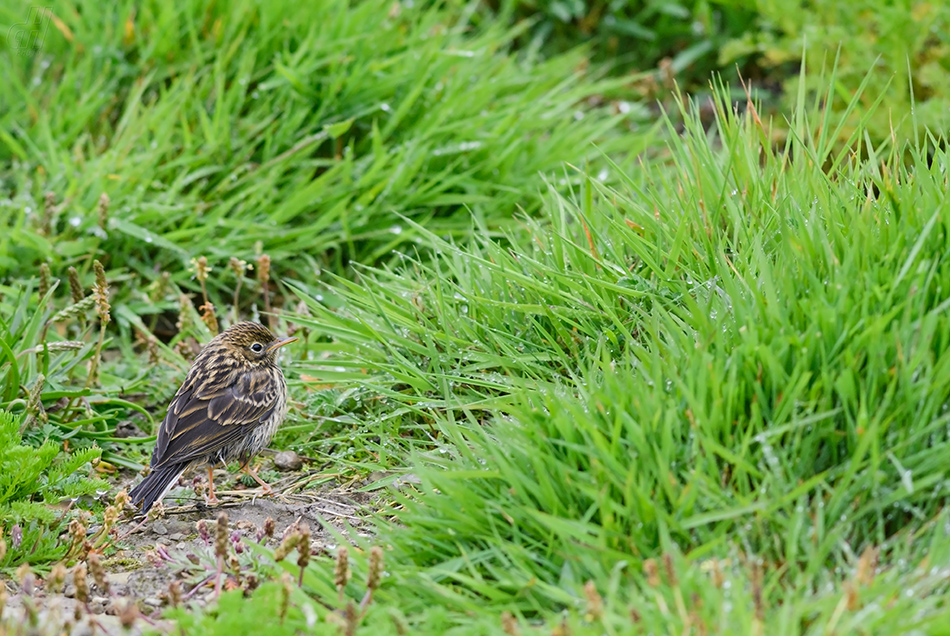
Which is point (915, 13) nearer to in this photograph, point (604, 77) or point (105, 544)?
A: point (604, 77)

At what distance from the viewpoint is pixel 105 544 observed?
3.84 m

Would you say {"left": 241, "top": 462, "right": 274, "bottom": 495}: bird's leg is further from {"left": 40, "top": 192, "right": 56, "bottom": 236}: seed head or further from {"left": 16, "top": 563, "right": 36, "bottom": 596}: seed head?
{"left": 40, "top": 192, "right": 56, "bottom": 236}: seed head

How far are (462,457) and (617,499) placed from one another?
0.85 meters

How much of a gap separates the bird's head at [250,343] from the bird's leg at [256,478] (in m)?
0.48

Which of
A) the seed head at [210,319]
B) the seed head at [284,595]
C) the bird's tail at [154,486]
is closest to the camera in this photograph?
the seed head at [284,595]

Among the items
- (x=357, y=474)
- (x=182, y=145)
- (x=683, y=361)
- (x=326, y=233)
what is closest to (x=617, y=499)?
(x=683, y=361)

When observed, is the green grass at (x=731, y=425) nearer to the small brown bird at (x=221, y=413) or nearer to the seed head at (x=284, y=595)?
the seed head at (x=284, y=595)

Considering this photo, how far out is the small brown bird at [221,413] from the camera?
4.29 meters

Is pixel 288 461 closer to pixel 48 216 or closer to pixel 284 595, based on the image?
pixel 284 595

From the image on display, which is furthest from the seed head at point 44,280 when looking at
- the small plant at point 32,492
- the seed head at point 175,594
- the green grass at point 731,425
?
the seed head at point 175,594

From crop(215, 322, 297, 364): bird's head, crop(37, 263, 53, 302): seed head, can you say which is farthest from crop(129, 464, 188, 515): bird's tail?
crop(37, 263, 53, 302): seed head

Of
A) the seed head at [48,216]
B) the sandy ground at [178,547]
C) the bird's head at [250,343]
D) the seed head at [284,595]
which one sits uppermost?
the seed head at [284,595]

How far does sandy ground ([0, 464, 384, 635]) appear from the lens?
3225mm

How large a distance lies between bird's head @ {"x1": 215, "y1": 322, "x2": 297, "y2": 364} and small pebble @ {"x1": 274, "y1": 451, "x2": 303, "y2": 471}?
1.47 ft
